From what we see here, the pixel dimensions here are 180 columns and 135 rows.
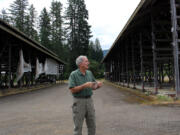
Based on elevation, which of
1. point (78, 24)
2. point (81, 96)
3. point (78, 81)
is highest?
point (78, 24)

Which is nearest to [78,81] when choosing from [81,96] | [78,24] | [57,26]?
[81,96]

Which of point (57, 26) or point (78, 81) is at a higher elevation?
point (57, 26)

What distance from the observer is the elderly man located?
9.56 ft

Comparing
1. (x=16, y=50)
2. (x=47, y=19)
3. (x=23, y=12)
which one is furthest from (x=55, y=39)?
(x=16, y=50)

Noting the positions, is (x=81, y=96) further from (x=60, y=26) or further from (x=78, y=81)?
(x=60, y=26)

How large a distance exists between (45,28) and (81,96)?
60856mm

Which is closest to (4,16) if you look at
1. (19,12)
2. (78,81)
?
(19,12)

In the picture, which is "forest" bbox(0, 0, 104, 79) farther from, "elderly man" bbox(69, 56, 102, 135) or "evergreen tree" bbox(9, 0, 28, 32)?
"elderly man" bbox(69, 56, 102, 135)

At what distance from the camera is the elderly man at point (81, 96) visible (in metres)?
2.91

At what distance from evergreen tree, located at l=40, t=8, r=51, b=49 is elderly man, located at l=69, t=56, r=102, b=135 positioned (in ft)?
189

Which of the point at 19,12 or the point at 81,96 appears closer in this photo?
the point at 81,96

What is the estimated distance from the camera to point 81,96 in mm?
2957

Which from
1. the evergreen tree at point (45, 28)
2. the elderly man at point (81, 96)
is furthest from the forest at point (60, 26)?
the elderly man at point (81, 96)

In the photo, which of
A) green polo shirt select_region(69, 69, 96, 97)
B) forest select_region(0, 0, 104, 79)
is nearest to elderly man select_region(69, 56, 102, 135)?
green polo shirt select_region(69, 69, 96, 97)
